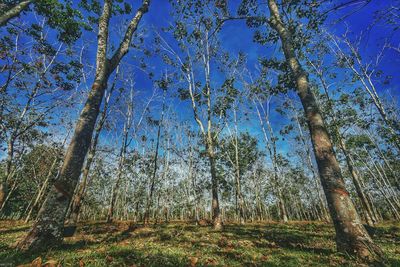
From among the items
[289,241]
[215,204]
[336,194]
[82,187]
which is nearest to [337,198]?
[336,194]

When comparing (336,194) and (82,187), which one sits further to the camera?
(82,187)

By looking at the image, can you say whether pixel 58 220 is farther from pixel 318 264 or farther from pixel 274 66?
pixel 274 66

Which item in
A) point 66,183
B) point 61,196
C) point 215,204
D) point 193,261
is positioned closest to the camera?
point 193,261

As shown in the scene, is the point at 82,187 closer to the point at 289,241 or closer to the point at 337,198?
the point at 289,241

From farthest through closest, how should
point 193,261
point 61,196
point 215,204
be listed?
point 215,204
point 61,196
point 193,261

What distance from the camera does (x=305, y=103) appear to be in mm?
7066

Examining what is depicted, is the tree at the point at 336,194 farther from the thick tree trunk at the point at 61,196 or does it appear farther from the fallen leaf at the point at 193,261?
the thick tree trunk at the point at 61,196

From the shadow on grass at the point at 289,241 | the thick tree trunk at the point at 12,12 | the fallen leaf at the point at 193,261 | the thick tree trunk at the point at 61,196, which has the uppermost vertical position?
the thick tree trunk at the point at 12,12

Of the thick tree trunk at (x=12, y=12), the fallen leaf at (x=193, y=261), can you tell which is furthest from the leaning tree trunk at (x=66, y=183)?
the thick tree trunk at (x=12, y=12)

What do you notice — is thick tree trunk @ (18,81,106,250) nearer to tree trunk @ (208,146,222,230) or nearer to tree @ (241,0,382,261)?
tree @ (241,0,382,261)

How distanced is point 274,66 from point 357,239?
373 inches

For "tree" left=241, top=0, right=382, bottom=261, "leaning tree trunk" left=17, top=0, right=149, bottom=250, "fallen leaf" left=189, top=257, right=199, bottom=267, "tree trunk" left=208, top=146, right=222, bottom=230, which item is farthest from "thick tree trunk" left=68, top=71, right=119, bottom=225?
"tree" left=241, top=0, right=382, bottom=261

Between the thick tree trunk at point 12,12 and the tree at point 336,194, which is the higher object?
the thick tree trunk at point 12,12

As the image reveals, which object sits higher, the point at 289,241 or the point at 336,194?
the point at 336,194
